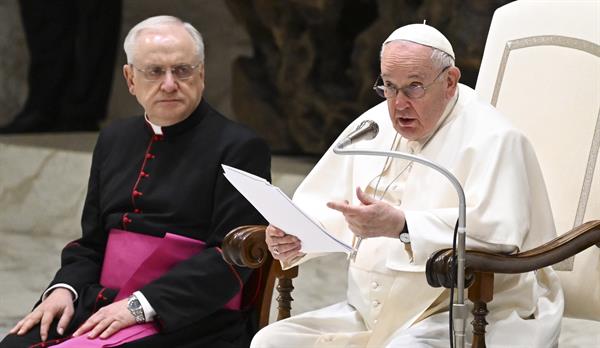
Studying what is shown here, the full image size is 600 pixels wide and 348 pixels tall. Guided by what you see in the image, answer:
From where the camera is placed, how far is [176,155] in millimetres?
4820

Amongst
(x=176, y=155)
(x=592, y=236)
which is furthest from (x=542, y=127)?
(x=176, y=155)

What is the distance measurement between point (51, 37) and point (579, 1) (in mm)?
6582

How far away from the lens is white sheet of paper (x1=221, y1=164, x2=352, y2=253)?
3.78 meters

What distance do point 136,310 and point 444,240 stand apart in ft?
3.85

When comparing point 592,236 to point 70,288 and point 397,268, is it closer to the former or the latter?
point 397,268

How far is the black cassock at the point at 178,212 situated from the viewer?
177 inches

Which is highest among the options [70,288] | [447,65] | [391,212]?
[447,65]

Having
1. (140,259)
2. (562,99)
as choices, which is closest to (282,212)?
(140,259)

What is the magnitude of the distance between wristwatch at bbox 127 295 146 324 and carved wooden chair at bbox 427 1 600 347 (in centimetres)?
154

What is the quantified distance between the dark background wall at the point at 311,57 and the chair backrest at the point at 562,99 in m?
3.49

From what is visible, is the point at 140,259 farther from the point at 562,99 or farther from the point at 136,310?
the point at 562,99

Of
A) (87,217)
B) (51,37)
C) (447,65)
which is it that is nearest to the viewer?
(447,65)

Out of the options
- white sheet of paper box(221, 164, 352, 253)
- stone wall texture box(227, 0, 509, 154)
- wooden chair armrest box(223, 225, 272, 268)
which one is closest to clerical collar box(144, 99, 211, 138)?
wooden chair armrest box(223, 225, 272, 268)

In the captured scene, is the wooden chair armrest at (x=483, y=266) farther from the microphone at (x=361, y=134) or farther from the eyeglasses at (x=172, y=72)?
the eyeglasses at (x=172, y=72)
